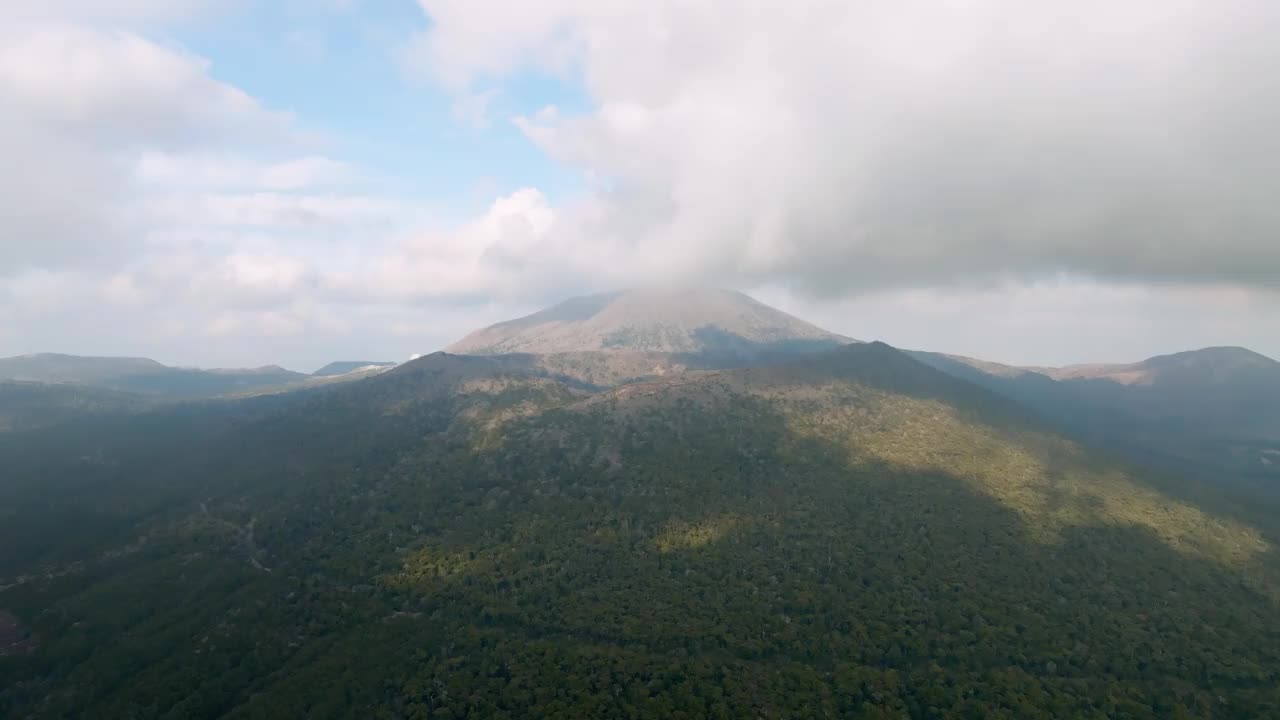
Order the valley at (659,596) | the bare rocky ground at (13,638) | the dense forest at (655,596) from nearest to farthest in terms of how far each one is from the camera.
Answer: the dense forest at (655,596), the valley at (659,596), the bare rocky ground at (13,638)

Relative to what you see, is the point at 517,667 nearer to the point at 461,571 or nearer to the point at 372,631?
the point at 372,631

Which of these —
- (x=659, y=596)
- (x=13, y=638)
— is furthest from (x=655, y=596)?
Result: (x=13, y=638)

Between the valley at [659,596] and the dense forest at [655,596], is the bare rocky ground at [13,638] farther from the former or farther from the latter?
the valley at [659,596]

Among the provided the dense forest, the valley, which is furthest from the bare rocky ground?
the valley

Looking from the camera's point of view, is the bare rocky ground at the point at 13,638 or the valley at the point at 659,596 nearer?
the valley at the point at 659,596

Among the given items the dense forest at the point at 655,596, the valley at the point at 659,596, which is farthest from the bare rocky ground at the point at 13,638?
Result: the valley at the point at 659,596

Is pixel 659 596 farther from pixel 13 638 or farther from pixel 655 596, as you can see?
pixel 13 638

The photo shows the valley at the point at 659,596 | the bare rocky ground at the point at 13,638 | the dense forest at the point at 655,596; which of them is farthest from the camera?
the bare rocky ground at the point at 13,638

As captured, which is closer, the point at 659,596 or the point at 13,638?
the point at 13,638

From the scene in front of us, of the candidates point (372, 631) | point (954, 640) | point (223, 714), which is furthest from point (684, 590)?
point (223, 714)
